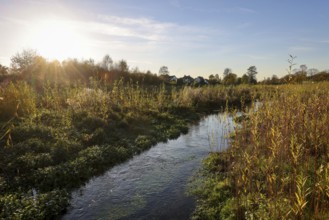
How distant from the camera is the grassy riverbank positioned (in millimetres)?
5043

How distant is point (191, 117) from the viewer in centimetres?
1426

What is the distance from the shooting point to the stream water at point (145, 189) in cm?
480

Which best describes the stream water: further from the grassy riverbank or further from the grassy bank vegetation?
the grassy bank vegetation

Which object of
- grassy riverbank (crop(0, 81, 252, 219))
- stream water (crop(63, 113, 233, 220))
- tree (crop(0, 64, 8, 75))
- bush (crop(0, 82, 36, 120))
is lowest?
stream water (crop(63, 113, 233, 220))

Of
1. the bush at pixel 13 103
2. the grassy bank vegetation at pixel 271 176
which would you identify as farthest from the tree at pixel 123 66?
the grassy bank vegetation at pixel 271 176

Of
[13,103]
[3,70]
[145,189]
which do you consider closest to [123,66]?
[3,70]

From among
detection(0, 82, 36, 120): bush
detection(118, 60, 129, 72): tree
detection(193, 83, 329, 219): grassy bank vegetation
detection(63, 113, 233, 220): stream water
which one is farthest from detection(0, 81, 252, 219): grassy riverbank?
detection(118, 60, 129, 72): tree

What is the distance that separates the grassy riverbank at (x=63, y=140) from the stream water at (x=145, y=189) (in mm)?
368

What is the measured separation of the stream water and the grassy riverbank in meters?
0.37

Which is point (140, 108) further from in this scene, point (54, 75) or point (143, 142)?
point (54, 75)

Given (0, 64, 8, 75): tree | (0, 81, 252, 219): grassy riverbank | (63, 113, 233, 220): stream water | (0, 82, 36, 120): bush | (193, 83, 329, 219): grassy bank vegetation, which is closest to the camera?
(193, 83, 329, 219): grassy bank vegetation

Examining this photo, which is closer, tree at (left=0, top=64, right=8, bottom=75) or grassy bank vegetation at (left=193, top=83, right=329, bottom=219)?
grassy bank vegetation at (left=193, top=83, right=329, bottom=219)

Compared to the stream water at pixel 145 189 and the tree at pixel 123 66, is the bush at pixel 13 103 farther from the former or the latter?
the tree at pixel 123 66

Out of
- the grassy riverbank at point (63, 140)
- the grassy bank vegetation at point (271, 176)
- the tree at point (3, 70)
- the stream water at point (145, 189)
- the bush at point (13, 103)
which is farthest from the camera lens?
the tree at point (3, 70)
